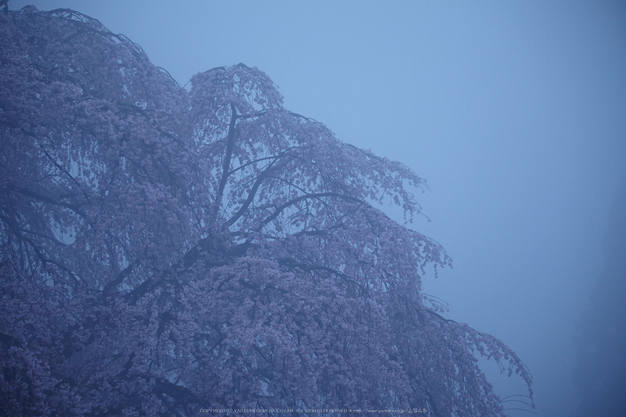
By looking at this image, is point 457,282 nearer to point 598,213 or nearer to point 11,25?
point 598,213

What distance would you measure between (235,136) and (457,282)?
257 ft

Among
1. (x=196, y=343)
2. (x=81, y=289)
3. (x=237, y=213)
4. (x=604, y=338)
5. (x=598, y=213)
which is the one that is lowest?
(x=604, y=338)

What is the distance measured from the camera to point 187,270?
17.7 ft

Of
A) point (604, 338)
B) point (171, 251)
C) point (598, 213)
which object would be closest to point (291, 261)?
point (171, 251)

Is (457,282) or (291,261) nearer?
(291,261)

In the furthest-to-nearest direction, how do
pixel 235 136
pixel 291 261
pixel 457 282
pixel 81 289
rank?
pixel 457 282
pixel 235 136
pixel 291 261
pixel 81 289

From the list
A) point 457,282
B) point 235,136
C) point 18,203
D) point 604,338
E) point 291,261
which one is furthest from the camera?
Answer: point 457,282

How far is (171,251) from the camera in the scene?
4977 mm

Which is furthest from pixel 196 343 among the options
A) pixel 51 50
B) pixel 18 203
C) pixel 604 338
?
pixel 604 338

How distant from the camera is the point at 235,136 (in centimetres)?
733

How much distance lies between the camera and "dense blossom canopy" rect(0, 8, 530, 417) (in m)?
4.09

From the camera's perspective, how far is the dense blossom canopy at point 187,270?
4.09 meters

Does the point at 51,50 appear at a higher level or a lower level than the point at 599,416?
higher

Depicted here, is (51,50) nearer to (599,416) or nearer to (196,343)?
(196,343)
